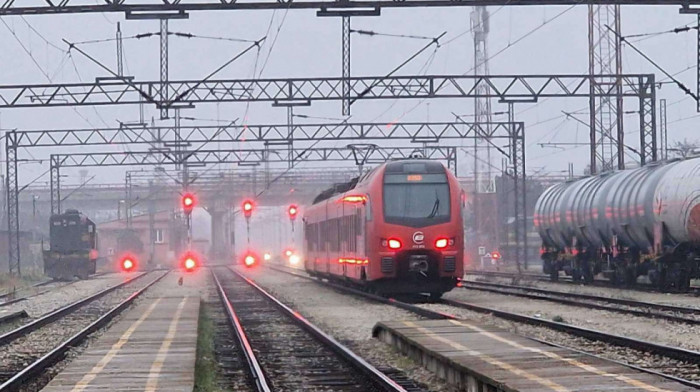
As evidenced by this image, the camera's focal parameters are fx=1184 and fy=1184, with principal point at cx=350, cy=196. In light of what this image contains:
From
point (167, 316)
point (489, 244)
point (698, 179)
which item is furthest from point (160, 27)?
point (489, 244)

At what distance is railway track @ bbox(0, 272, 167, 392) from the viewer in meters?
15.1

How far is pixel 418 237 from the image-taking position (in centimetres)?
2739

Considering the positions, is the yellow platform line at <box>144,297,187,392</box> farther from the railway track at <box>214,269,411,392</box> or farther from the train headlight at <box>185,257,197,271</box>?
the train headlight at <box>185,257,197,271</box>

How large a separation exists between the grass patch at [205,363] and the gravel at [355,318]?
2.09 m

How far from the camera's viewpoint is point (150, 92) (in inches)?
1542

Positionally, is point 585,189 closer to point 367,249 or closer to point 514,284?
point 514,284

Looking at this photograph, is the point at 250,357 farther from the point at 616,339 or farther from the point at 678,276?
the point at 678,276

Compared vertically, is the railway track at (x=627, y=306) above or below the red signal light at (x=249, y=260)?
below

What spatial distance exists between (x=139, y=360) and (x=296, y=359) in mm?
2695

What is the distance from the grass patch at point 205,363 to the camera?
13.5 meters

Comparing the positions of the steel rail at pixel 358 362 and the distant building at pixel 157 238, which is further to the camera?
the distant building at pixel 157 238

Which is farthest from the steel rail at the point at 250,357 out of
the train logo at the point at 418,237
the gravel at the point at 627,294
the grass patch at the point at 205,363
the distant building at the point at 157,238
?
the distant building at the point at 157,238

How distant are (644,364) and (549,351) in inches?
47.6

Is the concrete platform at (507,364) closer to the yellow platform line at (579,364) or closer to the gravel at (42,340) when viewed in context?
the yellow platform line at (579,364)
